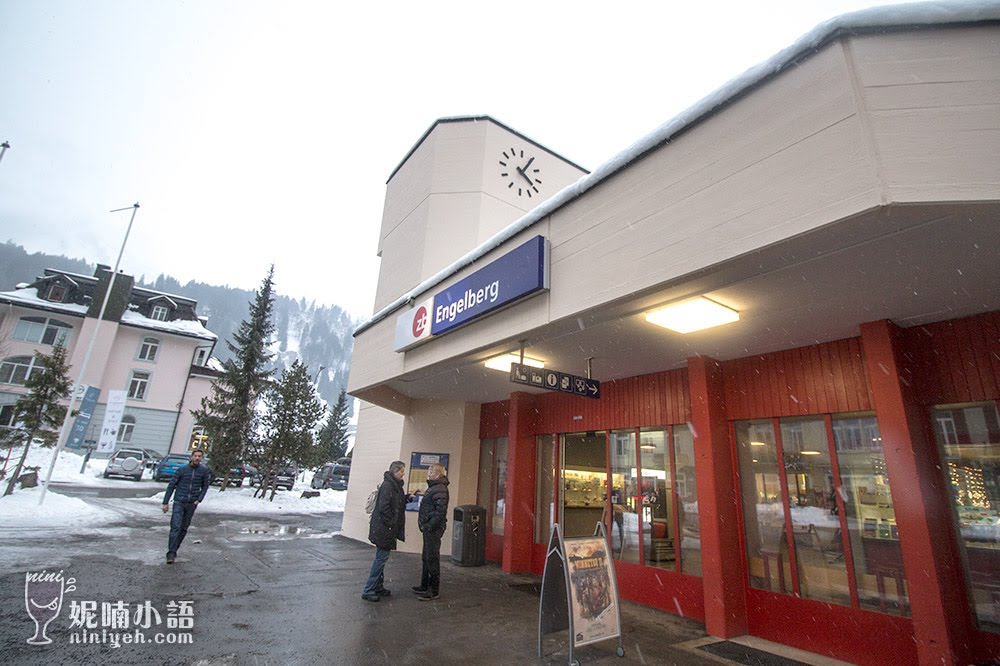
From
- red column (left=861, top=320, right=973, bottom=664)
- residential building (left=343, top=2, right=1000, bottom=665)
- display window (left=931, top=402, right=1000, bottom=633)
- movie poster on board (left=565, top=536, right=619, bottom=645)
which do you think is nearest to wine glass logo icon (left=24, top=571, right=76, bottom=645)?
movie poster on board (left=565, top=536, right=619, bottom=645)

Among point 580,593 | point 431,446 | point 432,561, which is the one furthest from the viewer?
point 431,446

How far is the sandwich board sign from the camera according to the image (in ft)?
16.1

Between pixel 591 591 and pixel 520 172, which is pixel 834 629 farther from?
pixel 520 172

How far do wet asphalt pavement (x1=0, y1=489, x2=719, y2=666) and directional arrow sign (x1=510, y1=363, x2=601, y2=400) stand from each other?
3047 millimetres

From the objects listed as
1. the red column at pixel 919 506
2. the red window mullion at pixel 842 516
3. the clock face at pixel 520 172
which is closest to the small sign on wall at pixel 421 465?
the red window mullion at pixel 842 516

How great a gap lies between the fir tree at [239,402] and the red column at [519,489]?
57.5ft

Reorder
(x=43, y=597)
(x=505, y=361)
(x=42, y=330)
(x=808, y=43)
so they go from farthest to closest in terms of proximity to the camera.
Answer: (x=42, y=330) < (x=505, y=361) < (x=43, y=597) < (x=808, y=43)

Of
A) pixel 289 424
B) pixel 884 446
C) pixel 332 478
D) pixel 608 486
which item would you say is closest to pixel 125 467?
pixel 289 424

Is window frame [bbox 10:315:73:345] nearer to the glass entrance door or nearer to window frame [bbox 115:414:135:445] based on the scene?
window frame [bbox 115:414:135:445]

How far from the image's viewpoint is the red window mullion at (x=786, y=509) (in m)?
6.09

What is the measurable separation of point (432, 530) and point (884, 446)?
5983 mm

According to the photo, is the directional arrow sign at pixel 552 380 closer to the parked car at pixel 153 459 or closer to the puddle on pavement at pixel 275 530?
the puddle on pavement at pixel 275 530

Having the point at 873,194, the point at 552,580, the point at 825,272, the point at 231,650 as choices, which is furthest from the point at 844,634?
the point at 231,650

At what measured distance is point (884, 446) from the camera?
16.7 ft
